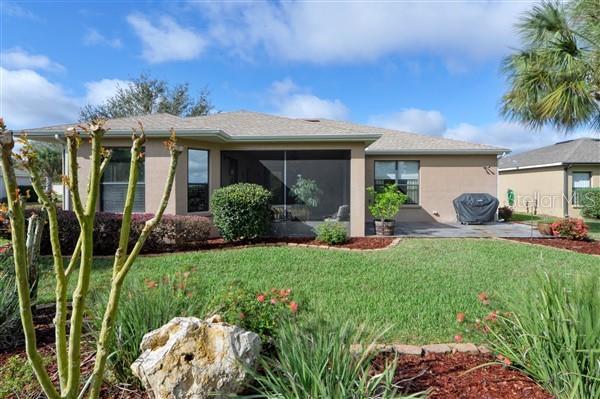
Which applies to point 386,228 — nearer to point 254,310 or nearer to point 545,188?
point 254,310

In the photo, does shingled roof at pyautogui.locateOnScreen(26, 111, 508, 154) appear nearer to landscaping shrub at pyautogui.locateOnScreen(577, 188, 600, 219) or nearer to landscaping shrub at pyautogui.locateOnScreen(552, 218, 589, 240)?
landscaping shrub at pyautogui.locateOnScreen(552, 218, 589, 240)

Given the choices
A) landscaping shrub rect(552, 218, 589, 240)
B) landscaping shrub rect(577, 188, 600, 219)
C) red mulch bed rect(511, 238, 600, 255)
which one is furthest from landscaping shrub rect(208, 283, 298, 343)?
landscaping shrub rect(577, 188, 600, 219)

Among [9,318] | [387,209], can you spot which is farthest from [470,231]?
[9,318]

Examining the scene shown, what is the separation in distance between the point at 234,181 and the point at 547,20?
455 inches

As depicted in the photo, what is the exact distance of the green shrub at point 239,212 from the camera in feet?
32.6

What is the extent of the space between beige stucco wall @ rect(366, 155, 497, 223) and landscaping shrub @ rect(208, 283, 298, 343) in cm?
1298

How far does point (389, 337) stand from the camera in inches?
158

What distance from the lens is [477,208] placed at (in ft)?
47.5

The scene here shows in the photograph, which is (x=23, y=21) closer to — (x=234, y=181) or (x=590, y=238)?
(x=234, y=181)

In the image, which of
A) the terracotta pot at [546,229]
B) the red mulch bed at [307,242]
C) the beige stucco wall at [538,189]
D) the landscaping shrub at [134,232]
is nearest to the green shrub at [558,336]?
the red mulch bed at [307,242]

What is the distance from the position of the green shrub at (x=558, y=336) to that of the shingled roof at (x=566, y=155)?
75.0 feet

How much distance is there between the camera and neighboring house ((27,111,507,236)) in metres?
10.8

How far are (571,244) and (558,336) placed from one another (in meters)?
9.76

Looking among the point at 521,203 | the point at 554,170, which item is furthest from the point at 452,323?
the point at 521,203
